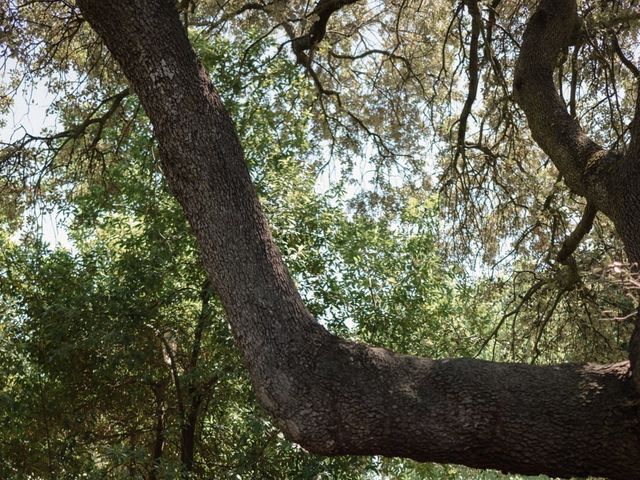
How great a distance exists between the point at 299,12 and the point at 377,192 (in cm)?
216

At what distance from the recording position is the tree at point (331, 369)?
132 inches

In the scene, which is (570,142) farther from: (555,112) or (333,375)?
(333,375)

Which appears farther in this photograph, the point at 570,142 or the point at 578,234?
the point at 578,234

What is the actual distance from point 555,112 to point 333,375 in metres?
2.25

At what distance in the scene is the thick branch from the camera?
4.43 m

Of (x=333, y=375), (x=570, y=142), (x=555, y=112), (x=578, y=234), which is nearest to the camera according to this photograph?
(x=333, y=375)

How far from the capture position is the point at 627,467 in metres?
3.30

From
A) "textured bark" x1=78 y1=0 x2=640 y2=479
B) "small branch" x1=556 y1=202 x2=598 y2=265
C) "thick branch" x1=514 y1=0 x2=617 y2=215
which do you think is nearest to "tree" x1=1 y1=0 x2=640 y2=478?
"textured bark" x1=78 y1=0 x2=640 y2=479

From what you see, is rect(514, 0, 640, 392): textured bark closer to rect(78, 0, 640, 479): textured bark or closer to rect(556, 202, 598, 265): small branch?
rect(78, 0, 640, 479): textured bark

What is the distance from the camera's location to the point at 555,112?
486 cm

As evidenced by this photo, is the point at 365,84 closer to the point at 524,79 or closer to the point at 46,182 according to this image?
the point at 46,182

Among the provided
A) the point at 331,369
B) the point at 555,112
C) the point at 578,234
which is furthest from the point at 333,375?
the point at 578,234

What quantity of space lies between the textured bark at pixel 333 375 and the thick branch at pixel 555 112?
1.27 metres

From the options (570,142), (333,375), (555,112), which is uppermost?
(555,112)
